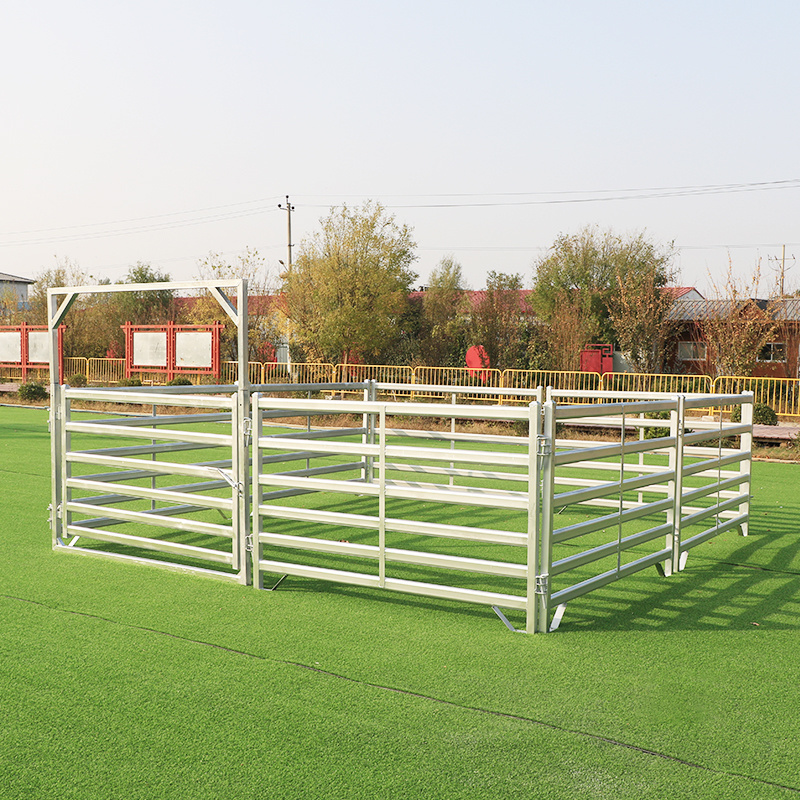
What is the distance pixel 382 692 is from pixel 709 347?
102ft

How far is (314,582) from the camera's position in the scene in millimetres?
6309

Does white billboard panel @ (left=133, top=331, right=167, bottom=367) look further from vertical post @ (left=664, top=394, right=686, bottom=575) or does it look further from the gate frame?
vertical post @ (left=664, top=394, right=686, bottom=575)

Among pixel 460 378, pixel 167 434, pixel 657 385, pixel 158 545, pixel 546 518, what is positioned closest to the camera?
pixel 546 518

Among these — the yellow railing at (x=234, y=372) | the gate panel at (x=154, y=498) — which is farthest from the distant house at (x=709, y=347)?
the gate panel at (x=154, y=498)

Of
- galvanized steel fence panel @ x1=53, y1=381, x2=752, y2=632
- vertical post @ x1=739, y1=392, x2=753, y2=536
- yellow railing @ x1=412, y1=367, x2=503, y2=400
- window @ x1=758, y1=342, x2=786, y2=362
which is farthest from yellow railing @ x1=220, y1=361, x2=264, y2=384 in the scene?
vertical post @ x1=739, y1=392, x2=753, y2=536

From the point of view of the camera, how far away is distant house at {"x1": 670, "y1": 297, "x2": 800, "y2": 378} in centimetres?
3169

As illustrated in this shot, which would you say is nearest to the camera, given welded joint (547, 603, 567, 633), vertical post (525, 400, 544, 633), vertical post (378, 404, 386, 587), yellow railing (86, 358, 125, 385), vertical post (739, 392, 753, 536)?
vertical post (525, 400, 544, 633)

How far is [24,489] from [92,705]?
7224 millimetres

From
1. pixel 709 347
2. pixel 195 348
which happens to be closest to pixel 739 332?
pixel 709 347

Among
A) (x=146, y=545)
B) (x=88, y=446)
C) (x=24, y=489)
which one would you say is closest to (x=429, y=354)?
(x=88, y=446)

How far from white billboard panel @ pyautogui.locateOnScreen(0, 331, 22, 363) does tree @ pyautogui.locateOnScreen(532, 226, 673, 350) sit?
96.5 feet

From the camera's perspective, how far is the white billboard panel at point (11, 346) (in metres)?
10.6

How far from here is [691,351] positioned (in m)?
36.5

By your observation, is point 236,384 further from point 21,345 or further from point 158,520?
point 21,345
